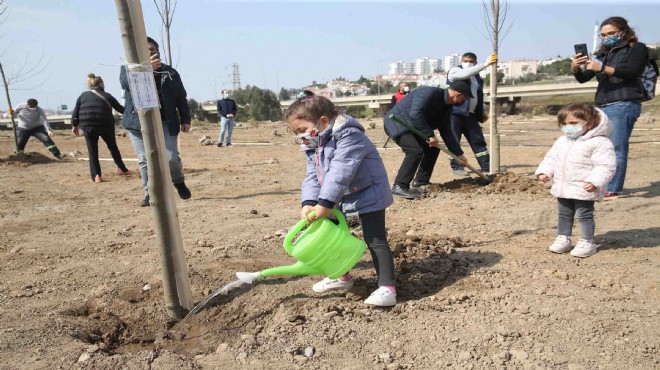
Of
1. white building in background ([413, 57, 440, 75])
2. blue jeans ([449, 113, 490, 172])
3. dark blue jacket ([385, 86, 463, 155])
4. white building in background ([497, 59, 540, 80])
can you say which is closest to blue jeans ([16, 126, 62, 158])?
dark blue jacket ([385, 86, 463, 155])

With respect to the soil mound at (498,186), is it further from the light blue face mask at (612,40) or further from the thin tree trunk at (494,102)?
the light blue face mask at (612,40)

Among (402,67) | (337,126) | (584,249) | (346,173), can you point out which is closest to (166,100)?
(337,126)

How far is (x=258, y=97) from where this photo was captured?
46.5m

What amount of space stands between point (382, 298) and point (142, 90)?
1.71 metres

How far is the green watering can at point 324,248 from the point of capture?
289 centimetres

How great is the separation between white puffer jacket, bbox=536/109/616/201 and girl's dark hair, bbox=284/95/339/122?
1804mm

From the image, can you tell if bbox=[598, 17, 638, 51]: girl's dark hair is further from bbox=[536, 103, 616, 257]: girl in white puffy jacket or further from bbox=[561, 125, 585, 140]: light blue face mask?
bbox=[561, 125, 585, 140]: light blue face mask

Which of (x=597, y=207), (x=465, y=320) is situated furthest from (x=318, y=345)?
(x=597, y=207)

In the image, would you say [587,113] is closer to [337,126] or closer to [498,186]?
[337,126]

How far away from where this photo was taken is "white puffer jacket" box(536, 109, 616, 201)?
3.46m

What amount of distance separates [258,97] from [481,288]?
1767 inches

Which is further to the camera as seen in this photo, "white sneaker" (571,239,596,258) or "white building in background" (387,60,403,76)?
"white building in background" (387,60,403,76)

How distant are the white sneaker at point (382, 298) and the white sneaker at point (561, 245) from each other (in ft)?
4.74

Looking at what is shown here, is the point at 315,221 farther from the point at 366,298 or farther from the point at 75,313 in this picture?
the point at 75,313
